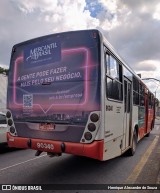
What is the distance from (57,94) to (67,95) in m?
0.26

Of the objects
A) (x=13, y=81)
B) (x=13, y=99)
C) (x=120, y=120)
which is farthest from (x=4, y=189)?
(x=120, y=120)

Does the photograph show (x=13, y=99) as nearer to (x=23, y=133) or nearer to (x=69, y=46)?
(x=23, y=133)

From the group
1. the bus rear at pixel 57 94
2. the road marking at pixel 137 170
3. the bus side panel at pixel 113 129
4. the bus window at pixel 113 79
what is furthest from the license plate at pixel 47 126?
the road marking at pixel 137 170

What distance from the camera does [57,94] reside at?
20.7 feet

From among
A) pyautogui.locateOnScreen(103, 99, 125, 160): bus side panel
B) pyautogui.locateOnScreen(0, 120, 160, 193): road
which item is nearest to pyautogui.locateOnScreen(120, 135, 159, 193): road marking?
pyautogui.locateOnScreen(0, 120, 160, 193): road

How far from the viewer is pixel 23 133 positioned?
6738 mm

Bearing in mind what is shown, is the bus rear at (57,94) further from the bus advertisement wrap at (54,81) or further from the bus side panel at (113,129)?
the bus side panel at (113,129)

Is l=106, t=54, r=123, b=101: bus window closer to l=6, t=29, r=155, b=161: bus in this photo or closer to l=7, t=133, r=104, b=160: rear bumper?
l=6, t=29, r=155, b=161: bus

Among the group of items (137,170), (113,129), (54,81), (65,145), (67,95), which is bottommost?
(137,170)

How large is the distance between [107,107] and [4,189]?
2.68 meters

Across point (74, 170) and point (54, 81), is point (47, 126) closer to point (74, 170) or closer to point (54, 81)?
point (54, 81)

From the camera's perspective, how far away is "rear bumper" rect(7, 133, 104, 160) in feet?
18.8

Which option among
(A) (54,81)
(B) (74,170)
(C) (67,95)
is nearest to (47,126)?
(C) (67,95)

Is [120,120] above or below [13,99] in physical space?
below
